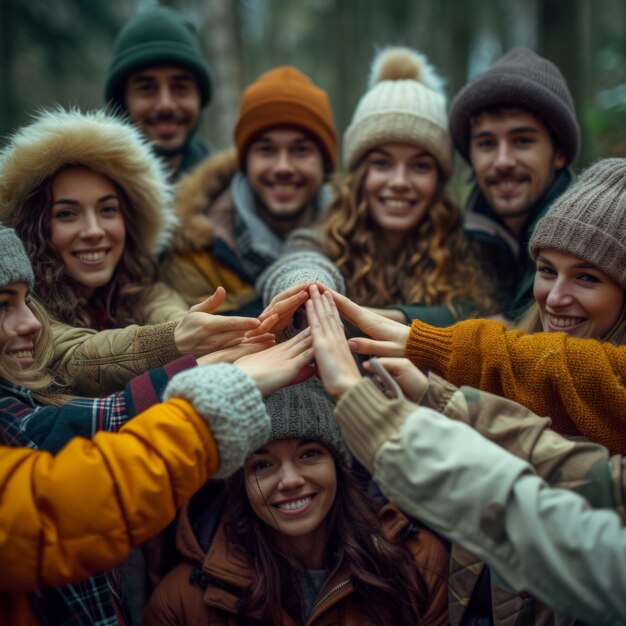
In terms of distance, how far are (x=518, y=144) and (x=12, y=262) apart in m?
2.88

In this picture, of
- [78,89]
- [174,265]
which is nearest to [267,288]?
[174,265]

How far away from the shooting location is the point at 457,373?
2.46 metres

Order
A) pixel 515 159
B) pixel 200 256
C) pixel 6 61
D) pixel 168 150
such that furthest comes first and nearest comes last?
pixel 6 61 → pixel 168 150 → pixel 200 256 → pixel 515 159

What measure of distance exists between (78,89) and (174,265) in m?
8.18

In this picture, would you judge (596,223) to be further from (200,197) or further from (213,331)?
(200,197)

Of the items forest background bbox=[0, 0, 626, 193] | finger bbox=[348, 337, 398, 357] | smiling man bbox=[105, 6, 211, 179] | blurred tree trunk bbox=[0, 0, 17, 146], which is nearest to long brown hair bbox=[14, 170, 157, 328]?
forest background bbox=[0, 0, 626, 193]

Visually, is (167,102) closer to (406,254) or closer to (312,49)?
(406,254)

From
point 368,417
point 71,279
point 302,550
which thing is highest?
point 71,279

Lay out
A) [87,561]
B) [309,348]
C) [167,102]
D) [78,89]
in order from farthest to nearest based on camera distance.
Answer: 1. [78,89]
2. [167,102]
3. [309,348]
4. [87,561]

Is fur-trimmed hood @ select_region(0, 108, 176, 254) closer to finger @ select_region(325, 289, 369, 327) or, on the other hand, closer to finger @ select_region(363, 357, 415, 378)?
finger @ select_region(325, 289, 369, 327)

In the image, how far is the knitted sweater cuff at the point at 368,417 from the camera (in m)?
1.98

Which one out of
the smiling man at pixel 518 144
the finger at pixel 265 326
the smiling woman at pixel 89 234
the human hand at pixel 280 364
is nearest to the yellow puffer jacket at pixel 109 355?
the smiling woman at pixel 89 234

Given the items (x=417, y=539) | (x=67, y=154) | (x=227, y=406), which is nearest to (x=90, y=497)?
(x=227, y=406)

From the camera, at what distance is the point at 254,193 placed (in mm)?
4414
